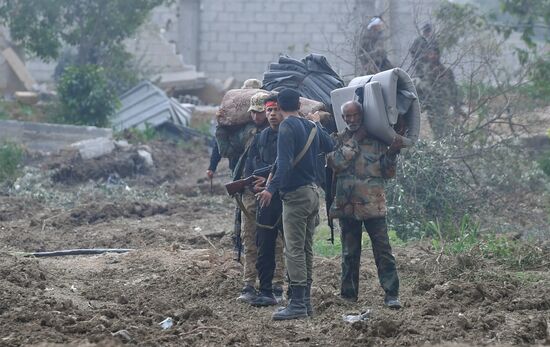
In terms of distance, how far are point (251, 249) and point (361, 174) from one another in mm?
1300

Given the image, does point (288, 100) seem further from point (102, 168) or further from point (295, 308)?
point (102, 168)

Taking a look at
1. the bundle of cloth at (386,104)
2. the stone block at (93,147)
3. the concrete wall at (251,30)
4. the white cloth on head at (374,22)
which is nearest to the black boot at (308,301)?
the bundle of cloth at (386,104)

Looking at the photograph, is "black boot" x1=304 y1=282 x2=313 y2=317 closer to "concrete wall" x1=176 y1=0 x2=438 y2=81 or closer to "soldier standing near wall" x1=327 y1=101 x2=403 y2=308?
"soldier standing near wall" x1=327 y1=101 x2=403 y2=308

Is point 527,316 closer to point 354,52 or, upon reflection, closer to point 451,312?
point 451,312

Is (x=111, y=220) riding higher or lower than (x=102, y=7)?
lower

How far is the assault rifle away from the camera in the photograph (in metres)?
8.81

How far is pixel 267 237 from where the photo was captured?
885 centimetres

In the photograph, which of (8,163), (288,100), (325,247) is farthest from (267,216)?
(8,163)

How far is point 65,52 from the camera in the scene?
2970 centimetres

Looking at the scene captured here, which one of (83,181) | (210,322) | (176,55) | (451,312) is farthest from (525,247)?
(176,55)

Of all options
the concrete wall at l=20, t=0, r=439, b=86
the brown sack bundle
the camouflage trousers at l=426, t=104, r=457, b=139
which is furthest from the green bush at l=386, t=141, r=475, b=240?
the concrete wall at l=20, t=0, r=439, b=86

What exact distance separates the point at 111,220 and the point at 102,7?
1135 cm

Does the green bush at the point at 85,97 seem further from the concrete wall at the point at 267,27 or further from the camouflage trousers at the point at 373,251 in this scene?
the camouflage trousers at the point at 373,251

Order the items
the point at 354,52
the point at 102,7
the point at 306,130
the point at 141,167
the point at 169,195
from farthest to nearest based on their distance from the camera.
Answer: the point at 102,7
the point at 141,167
the point at 169,195
the point at 354,52
the point at 306,130
